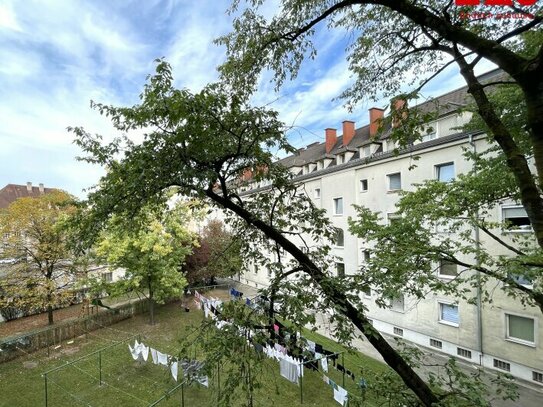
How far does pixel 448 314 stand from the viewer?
15672 mm

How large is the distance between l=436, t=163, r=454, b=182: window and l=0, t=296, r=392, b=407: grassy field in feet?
31.6

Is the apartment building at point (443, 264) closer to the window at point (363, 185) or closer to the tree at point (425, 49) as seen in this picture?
the window at point (363, 185)

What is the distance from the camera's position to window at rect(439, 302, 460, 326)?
1534 centimetres

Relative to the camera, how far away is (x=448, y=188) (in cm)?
903

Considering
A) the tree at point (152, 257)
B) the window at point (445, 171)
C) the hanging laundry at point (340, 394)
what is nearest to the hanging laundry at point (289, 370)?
the hanging laundry at point (340, 394)

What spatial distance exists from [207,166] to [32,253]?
62.4 ft

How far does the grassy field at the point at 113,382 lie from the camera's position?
38.7ft

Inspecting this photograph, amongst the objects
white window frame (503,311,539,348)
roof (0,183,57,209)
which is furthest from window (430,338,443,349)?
roof (0,183,57,209)

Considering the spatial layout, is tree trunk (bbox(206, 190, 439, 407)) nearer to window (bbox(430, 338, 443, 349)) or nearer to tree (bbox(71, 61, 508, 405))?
tree (bbox(71, 61, 508, 405))

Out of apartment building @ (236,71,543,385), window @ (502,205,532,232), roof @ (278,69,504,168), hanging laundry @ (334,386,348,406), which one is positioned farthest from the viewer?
roof @ (278,69,504,168)

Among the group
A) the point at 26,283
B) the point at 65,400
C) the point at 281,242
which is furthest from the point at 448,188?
the point at 26,283

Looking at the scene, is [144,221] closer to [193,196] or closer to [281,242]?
[193,196]

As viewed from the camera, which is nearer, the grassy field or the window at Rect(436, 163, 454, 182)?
the grassy field

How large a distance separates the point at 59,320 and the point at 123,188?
77.4ft
